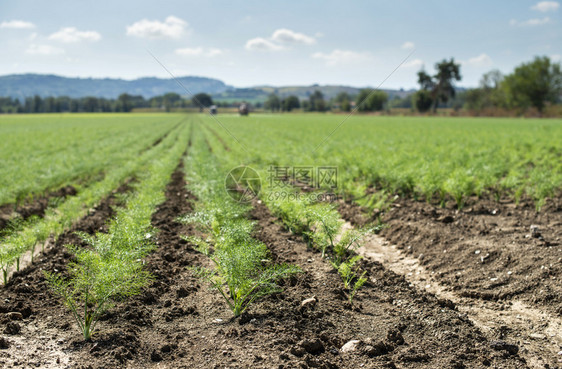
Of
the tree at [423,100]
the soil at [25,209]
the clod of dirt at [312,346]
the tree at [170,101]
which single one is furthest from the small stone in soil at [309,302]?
the tree at [170,101]

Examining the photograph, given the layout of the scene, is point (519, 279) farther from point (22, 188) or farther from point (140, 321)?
point (22, 188)

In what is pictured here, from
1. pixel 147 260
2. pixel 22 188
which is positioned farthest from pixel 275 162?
pixel 147 260

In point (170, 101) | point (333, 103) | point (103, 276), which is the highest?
point (333, 103)

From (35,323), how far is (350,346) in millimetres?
3575

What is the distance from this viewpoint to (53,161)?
52.8ft

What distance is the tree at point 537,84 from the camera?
81125 millimetres

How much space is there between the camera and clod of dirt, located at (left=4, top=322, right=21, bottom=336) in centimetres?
412

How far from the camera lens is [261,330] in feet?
13.9

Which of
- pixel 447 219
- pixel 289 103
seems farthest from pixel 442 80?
pixel 447 219

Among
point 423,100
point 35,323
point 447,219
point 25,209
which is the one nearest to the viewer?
point 35,323

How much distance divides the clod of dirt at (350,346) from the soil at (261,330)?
0.04 ft

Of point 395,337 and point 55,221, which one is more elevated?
point 55,221

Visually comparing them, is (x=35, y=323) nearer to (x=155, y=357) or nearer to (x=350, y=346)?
(x=155, y=357)

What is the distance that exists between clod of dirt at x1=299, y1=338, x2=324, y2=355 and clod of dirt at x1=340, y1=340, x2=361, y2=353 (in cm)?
23
